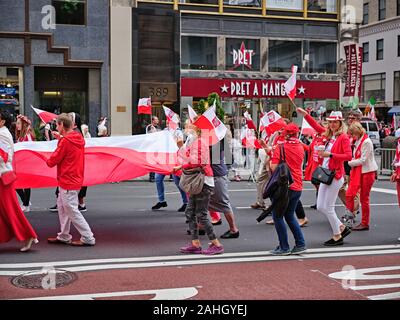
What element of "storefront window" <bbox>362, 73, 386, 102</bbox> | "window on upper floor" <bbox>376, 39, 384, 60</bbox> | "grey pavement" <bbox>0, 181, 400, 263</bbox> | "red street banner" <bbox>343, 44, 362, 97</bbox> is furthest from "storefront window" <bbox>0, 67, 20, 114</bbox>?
"window on upper floor" <bbox>376, 39, 384, 60</bbox>

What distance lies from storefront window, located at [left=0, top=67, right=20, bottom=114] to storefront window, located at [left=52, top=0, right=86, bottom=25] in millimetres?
3109

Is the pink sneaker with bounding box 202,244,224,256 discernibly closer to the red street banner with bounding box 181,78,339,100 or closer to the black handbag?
the black handbag

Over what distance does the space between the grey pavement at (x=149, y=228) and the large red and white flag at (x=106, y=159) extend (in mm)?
905

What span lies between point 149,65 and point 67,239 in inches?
787

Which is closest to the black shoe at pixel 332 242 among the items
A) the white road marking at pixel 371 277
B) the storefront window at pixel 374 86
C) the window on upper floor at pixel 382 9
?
the white road marking at pixel 371 277

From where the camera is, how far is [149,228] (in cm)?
961

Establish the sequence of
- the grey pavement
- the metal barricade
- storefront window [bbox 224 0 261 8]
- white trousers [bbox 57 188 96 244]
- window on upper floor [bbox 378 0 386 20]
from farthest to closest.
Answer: window on upper floor [bbox 378 0 386 20], storefront window [bbox 224 0 261 8], the metal barricade, white trousers [bbox 57 188 96 244], the grey pavement

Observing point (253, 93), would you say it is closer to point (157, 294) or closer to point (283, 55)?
point (283, 55)

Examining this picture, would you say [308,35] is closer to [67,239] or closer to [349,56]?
[349,56]

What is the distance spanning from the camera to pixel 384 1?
50.6 meters

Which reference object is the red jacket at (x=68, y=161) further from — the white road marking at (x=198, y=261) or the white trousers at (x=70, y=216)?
the white road marking at (x=198, y=261)

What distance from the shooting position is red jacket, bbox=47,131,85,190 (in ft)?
26.0
